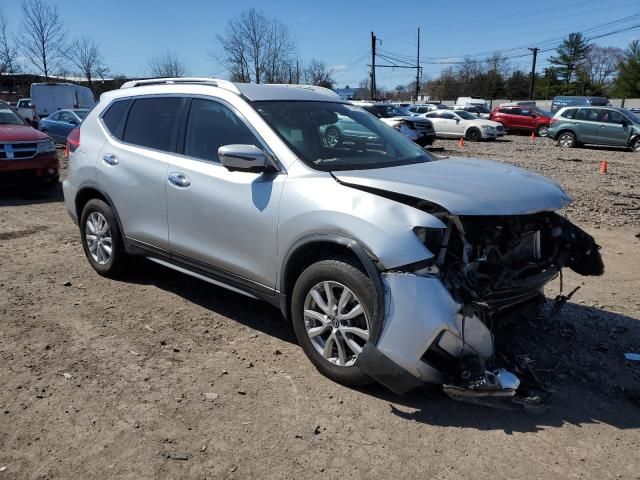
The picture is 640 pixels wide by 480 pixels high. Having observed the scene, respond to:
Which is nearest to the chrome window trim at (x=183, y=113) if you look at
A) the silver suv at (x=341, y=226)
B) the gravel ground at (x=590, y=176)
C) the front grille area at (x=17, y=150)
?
the silver suv at (x=341, y=226)

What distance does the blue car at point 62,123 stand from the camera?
52.5ft

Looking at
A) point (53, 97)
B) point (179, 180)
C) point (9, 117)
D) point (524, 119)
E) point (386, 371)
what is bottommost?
point (386, 371)

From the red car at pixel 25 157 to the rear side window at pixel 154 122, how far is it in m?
5.66

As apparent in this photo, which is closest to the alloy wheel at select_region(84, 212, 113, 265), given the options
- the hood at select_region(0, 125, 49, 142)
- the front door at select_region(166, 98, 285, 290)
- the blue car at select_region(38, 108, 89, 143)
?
the front door at select_region(166, 98, 285, 290)

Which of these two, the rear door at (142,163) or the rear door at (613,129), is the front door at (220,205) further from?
the rear door at (613,129)

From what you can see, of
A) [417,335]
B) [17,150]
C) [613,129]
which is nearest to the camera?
[417,335]

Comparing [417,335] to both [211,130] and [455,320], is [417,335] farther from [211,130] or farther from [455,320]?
[211,130]

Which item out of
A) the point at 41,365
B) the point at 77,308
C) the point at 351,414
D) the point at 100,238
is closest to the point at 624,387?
the point at 351,414

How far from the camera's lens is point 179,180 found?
4258 mm

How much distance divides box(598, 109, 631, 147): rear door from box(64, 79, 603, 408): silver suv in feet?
61.2

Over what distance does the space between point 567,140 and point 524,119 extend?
843 cm

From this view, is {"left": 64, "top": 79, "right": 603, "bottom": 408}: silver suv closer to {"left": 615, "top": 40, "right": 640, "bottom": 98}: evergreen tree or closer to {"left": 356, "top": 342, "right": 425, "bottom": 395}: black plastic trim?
{"left": 356, "top": 342, "right": 425, "bottom": 395}: black plastic trim

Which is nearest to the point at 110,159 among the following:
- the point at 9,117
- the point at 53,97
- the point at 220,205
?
the point at 220,205

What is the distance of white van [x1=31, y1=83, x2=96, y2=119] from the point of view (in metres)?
25.8
